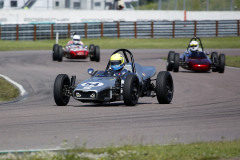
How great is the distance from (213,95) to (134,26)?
104 ft

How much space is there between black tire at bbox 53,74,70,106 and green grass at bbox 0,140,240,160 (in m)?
5.24

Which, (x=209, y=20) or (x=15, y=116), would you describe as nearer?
(x=15, y=116)

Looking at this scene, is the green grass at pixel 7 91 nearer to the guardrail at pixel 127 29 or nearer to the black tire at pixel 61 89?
the black tire at pixel 61 89

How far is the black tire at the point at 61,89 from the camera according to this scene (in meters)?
12.4

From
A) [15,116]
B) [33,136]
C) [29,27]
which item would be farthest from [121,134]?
[29,27]

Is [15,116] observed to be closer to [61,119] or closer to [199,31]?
[61,119]

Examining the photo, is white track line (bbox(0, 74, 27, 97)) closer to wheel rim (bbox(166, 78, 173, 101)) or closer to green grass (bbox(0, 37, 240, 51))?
wheel rim (bbox(166, 78, 173, 101))

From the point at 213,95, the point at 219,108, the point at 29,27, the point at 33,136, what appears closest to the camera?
the point at 33,136

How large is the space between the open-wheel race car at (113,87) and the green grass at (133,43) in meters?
25.6

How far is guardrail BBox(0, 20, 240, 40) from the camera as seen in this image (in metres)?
42.6

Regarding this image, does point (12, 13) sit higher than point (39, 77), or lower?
higher

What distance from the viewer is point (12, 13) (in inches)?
1682

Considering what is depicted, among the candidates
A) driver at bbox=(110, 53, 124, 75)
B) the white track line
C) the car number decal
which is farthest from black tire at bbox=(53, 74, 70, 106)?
the white track line

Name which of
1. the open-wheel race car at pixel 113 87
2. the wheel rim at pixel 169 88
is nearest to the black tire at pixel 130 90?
the open-wheel race car at pixel 113 87
